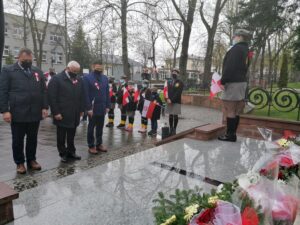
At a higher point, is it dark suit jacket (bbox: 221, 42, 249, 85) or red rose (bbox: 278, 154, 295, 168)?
dark suit jacket (bbox: 221, 42, 249, 85)

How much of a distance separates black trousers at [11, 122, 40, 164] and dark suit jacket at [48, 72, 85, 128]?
1.72ft

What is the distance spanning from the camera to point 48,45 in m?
50.3

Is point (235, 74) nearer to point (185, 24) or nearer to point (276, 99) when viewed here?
point (276, 99)

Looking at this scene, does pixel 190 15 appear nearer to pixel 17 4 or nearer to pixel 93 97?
pixel 93 97

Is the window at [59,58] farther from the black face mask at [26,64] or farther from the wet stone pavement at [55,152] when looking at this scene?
the black face mask at [26,64]

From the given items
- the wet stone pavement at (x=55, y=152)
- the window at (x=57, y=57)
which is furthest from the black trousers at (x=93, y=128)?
the window at (x=57, y=57)

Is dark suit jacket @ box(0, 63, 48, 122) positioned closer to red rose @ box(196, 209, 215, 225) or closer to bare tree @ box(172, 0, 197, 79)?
red rose @ box(196, 209, 215, 225)

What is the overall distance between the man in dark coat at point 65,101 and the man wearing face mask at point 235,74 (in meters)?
2.61

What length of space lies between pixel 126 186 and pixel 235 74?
2.91m

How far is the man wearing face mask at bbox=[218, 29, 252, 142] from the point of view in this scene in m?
5.07

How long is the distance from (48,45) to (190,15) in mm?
40122

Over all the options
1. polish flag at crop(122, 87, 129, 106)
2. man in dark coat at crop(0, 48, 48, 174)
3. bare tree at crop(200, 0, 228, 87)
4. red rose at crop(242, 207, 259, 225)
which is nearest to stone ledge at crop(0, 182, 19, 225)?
man in dark coat at crop(0, 48, 48, 174)

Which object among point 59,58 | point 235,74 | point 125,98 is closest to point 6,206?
point 235,74

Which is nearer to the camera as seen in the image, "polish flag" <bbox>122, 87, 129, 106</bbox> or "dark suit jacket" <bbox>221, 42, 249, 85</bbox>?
"dark suit jacket" <bbox>221, 42, 249, 85</bbox>
